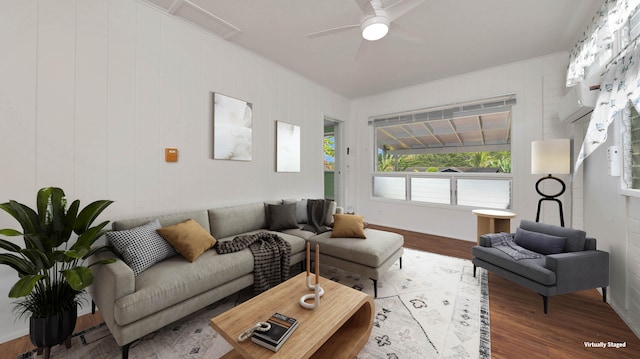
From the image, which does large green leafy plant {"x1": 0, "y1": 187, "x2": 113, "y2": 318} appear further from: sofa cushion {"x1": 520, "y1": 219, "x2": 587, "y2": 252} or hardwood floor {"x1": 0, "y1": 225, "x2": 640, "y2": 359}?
sofa cushion {"x1": 520, "y1": 219, "x2": 587, "y2": 252}

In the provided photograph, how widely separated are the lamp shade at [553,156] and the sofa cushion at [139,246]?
4032 millimetres

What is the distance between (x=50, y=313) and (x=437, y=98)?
5.36m

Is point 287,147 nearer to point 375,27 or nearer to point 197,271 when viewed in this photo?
point 375,27

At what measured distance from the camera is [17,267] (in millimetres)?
1442

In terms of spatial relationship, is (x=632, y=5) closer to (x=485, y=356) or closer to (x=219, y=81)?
(x=485, y=356)

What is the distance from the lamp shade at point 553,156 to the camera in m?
2.67

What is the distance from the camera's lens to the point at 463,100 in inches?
162

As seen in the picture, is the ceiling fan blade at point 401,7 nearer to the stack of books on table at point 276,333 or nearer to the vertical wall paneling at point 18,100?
the stack of books on table at point 276,333

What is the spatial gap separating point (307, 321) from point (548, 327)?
1965mm

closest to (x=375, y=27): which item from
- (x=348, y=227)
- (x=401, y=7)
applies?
(x=401, y=7)

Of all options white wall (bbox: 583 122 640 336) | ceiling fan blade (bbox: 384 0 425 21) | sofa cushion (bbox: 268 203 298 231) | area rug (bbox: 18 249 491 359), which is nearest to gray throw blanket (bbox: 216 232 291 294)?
area rug (bbox: 18 249 491 359)

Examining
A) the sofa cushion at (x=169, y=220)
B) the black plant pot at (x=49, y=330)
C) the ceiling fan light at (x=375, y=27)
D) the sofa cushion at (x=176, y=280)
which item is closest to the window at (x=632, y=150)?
the ceiling fan light at (x=375, y=27)

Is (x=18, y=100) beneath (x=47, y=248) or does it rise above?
above

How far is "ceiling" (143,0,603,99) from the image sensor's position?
7.84ft
